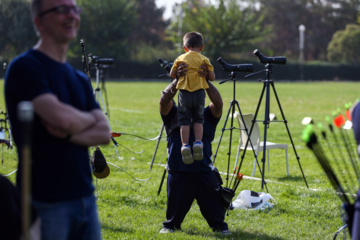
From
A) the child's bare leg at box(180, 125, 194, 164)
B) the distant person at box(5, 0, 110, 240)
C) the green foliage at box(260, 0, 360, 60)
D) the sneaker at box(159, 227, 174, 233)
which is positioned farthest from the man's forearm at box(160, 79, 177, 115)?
the green foliage at box(260, 0, 360, 60)

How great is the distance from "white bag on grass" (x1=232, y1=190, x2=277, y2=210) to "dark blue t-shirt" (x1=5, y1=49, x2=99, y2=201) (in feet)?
13.9

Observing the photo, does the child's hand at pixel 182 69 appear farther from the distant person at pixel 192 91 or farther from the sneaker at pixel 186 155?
the sneaker at pixel 186 155

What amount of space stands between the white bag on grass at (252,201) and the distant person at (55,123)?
13.7 feet

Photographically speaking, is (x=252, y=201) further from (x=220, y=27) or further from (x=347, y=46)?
(x=347, y=46)

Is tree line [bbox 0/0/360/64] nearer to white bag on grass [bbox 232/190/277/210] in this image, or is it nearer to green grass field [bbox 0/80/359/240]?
green grass field [bbox 0/80/359/240]

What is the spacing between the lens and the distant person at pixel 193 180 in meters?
5.32

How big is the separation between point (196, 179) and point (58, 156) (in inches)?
119

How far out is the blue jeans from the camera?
2.46m

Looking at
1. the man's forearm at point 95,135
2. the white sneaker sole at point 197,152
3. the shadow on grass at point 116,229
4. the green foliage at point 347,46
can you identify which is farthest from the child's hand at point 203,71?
the green foliage at point 347,46

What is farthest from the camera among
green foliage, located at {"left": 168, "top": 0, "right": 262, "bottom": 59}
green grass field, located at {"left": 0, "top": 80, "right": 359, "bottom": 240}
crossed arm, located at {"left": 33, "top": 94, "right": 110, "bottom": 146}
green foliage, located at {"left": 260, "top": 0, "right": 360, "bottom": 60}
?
green foliage, located at {"left": 260, "top": 0, "right": 360, "bottom": 60}

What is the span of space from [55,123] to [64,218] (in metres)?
0.45

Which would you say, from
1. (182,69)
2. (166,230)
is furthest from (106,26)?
(166,230)

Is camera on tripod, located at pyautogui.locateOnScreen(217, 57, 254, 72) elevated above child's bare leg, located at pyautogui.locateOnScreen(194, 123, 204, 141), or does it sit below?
above

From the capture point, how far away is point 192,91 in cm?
542
